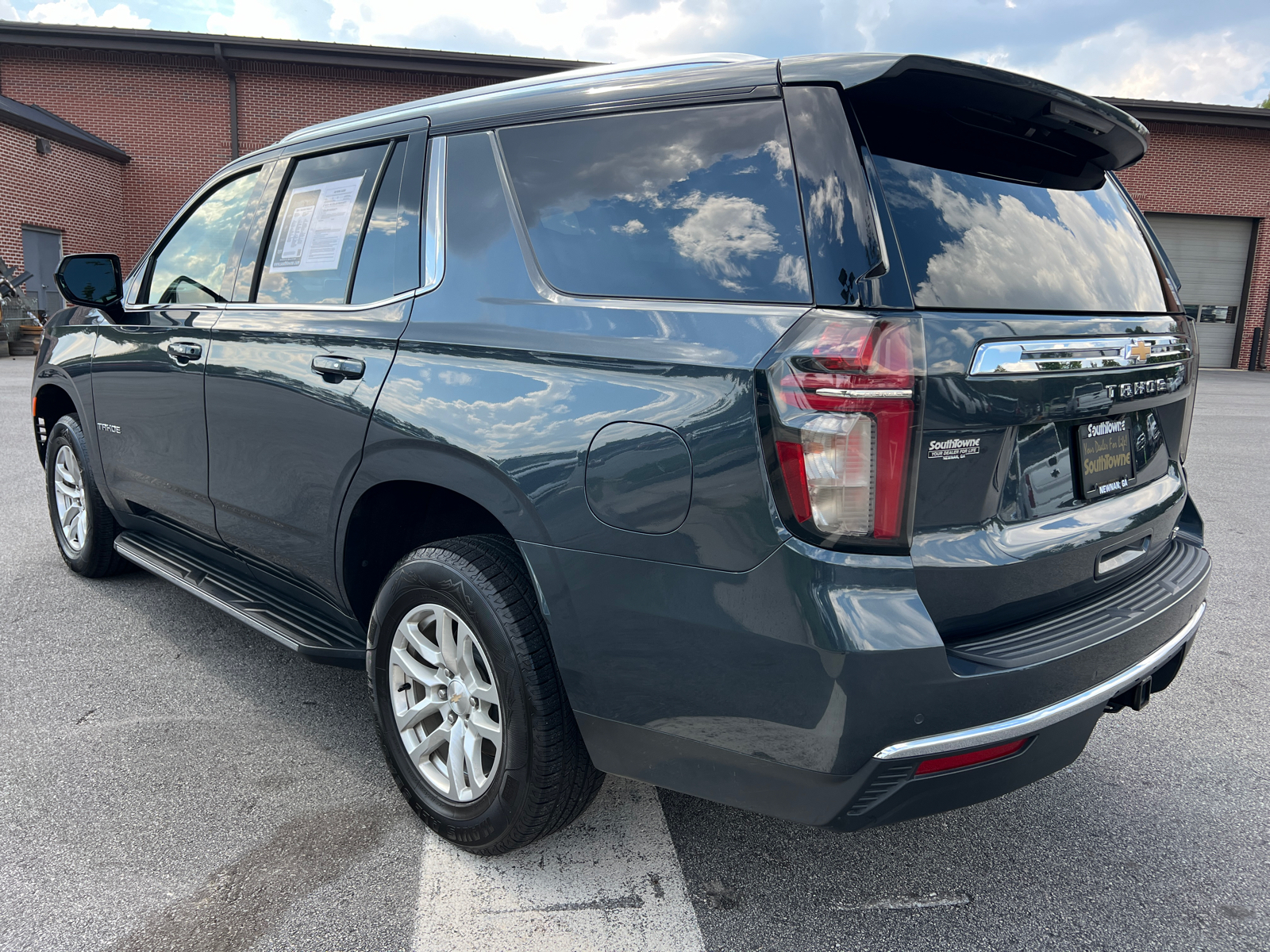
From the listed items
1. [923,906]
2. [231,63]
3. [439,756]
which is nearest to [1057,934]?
[923,906]

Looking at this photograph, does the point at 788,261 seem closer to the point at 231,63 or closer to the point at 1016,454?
the point at 1016,454

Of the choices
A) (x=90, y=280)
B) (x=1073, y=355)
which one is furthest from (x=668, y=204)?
(x=90, y=280)

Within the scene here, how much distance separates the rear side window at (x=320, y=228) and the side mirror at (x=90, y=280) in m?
1.16

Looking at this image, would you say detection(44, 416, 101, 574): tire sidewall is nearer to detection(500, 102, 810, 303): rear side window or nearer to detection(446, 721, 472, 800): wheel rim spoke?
detection(446, 721, 472, 800): wheel rim spoke

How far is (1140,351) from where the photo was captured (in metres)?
2.13

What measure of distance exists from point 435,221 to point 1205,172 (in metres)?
28.0

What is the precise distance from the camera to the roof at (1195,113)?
23.4 meters

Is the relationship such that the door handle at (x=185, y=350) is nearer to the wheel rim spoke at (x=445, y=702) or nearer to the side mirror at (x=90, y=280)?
the side mirror at (x=90, y=280)

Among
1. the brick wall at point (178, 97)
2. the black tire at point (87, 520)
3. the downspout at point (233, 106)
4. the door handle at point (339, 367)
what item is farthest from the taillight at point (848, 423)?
the downspout at point (233, 106)

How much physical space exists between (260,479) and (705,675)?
179 cm

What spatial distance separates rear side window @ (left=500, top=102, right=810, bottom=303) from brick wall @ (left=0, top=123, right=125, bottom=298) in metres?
20.5

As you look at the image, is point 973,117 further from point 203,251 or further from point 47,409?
point 47,409

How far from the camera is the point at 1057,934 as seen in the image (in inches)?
81.0

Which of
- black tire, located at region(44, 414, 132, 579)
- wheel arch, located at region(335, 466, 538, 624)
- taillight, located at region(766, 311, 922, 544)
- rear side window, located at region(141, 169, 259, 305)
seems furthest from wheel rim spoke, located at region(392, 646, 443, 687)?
black tire, located at region(44, 414, 132, 579)
